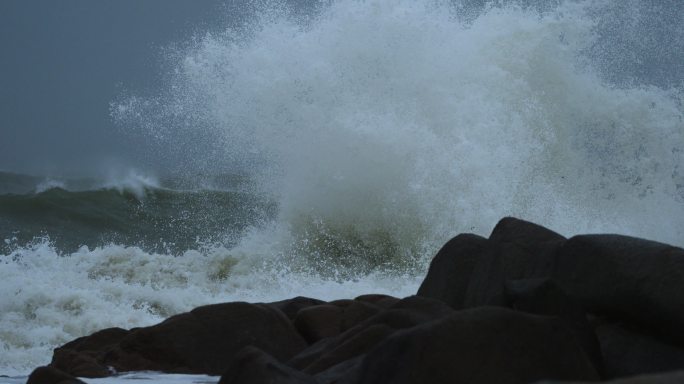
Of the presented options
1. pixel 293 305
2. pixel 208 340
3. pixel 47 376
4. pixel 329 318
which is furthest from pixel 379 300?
pixel 47 376

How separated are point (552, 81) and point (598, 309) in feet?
31.3

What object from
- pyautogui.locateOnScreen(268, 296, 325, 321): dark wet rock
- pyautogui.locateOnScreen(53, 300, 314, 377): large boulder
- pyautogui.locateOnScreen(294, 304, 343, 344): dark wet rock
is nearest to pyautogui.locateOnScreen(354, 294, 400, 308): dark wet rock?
pyautogui.locateOnScreen(268, 296, 325, 321): dark wet rock

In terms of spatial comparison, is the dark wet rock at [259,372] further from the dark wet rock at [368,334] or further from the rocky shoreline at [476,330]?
the dark wet rock at [368,334]

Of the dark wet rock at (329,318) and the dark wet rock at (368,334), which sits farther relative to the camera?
the dark wet rock at (329,318)

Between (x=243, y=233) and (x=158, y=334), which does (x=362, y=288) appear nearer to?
(x=243, y=233)

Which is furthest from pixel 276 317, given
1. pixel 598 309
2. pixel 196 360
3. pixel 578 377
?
pixel 578 377

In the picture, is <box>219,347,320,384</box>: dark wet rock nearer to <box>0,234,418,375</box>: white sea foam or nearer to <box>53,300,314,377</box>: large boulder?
<box>53,300,314,377</box>: large boulder

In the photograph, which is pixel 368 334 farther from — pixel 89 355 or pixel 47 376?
pixel 89 355

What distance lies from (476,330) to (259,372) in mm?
660

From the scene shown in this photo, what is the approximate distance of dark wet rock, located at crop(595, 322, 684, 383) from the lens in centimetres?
286

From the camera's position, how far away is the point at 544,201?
10406 millimetres

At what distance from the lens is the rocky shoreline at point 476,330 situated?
2441 millimetres

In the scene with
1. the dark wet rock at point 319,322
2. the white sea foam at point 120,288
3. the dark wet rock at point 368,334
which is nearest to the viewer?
the dark wet rock at point 368,334

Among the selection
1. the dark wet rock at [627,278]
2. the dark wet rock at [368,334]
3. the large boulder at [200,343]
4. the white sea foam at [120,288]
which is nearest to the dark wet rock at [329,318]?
the large boulder at [200,343]
